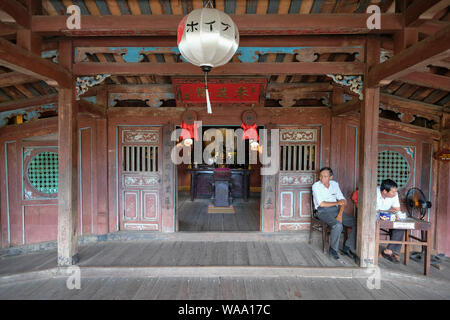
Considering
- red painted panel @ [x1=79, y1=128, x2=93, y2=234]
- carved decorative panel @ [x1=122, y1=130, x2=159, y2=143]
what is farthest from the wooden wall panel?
carved decorative panel @ [x1=122, y1=130, x2=159, y2=143]

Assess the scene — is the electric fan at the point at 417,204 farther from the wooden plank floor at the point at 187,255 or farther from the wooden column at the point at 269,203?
the wooden column at the point at 269,203

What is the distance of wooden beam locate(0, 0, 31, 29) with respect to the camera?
2.87 metres

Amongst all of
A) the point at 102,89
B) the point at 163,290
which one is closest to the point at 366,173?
the point at 163,290

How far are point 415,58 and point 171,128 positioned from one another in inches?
162

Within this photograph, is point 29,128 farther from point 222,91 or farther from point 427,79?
point 427,79

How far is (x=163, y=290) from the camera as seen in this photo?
3.44 m

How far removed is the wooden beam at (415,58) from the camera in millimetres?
2475

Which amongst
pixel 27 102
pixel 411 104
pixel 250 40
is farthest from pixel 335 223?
pixel 27 102

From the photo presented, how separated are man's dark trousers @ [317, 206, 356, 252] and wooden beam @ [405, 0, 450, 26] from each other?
3007 mm

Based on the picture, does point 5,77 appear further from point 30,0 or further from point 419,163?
point 419,163

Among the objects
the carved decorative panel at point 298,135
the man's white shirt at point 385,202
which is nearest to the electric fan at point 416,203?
the man's white shirt at point 385,202

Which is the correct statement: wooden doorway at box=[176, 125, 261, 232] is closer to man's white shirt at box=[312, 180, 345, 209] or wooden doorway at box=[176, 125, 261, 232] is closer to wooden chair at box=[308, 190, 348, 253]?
wooden chair at box=[308, 190, 348, 253]

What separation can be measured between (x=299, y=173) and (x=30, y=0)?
17.0 feet

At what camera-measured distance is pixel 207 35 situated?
2.29 metres
